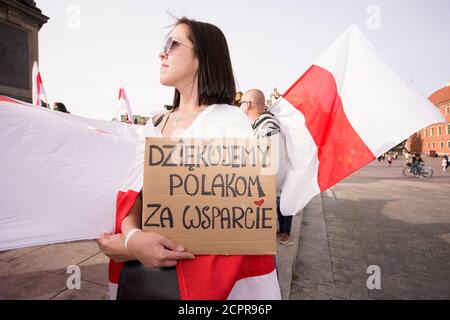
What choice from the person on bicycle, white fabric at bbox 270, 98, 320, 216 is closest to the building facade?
the person on bicycle

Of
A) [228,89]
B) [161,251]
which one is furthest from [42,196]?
[228,89]

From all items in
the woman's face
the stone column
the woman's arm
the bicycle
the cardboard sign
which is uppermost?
the stone column

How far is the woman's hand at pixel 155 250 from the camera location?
0.91 meters

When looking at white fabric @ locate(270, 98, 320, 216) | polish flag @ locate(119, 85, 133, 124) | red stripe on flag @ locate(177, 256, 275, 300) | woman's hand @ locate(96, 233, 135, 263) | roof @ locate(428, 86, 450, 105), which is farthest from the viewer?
roof @ locate(428, 86, 450, 105)

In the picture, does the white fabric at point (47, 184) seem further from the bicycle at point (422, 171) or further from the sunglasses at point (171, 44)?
the bicycle at point (422, 171)

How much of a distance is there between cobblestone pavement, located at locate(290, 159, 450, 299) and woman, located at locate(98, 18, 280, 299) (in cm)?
193

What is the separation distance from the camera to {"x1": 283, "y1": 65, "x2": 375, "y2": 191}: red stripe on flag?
4.38 feet

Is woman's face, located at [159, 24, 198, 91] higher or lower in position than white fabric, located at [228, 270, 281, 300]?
higher

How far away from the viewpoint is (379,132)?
1.30 metres

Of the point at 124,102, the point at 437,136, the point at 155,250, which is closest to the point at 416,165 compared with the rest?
the point at 124,102

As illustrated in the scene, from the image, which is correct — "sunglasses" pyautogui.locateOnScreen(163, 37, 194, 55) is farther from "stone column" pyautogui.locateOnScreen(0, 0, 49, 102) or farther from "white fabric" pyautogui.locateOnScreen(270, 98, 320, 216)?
"stone column" pyautogui.locateOnScreen(0, 0, 49, 102)

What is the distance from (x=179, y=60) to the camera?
1.19 m

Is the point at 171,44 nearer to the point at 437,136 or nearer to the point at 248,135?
the point at 248,135
